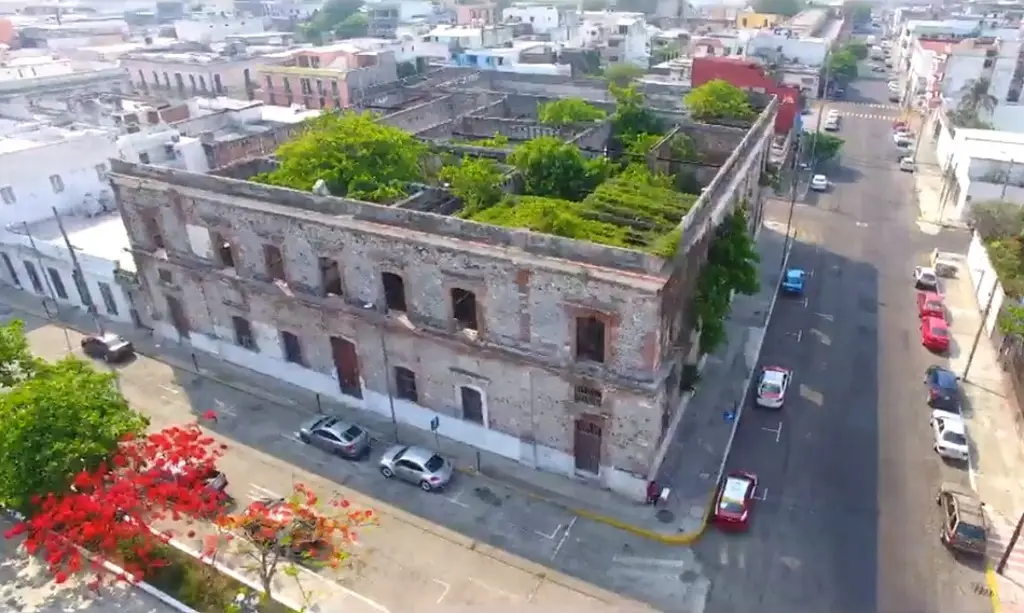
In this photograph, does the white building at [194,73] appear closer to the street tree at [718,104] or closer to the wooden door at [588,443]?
the street tree at [718,104]

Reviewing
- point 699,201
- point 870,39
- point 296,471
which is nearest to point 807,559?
point 699,201

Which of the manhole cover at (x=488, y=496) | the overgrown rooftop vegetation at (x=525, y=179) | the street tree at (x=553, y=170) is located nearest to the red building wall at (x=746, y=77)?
the overgrown rooftop vegetation at (x=525, y=179)

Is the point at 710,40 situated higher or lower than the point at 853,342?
higher

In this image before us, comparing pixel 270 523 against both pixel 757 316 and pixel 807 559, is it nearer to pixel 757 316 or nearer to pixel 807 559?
pixel 807 559

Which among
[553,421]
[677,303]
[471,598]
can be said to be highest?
[677,303]

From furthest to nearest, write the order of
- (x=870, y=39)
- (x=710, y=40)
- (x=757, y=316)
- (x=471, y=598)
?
(x=870, y=39)
(x=710, y=40)
(x=757, y=316)
(x=471, y=598)

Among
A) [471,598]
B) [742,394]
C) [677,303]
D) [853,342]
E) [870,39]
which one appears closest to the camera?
[471,598]
